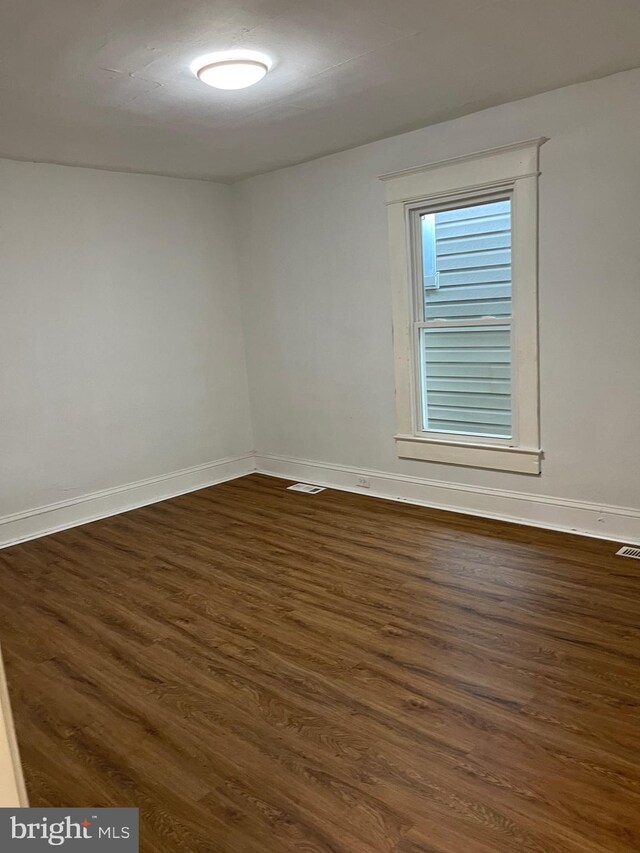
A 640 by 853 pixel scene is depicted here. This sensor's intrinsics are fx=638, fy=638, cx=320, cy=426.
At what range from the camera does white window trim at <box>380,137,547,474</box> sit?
3703mm

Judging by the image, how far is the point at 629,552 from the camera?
137 inches

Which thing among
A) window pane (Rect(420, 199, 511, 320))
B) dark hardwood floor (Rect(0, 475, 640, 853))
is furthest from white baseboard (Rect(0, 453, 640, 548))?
window pane (Rect(420, 199, 511, 320))

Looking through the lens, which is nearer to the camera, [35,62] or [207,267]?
[35,62]

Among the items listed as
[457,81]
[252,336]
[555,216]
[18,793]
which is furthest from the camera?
[252,336]

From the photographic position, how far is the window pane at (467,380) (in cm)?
407

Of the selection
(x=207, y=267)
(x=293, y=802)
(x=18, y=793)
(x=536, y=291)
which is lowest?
(x=293, y=802)

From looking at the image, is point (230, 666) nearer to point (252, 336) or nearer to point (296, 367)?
point (296, 367)

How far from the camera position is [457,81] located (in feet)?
10.6

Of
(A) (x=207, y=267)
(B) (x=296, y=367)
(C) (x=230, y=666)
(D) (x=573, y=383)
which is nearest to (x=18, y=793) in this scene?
Answer: (C) (x=230, y=666)

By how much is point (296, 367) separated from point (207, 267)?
1.13 metres

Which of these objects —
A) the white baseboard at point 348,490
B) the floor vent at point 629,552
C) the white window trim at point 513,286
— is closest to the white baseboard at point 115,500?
the white baseboard at point 348,490

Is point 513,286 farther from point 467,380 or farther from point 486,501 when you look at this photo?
point 486,501

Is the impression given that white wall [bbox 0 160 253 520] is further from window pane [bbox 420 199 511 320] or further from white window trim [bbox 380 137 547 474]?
window pane [bbox 420 199 511 320]

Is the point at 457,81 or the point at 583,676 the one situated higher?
the point at 457,81
